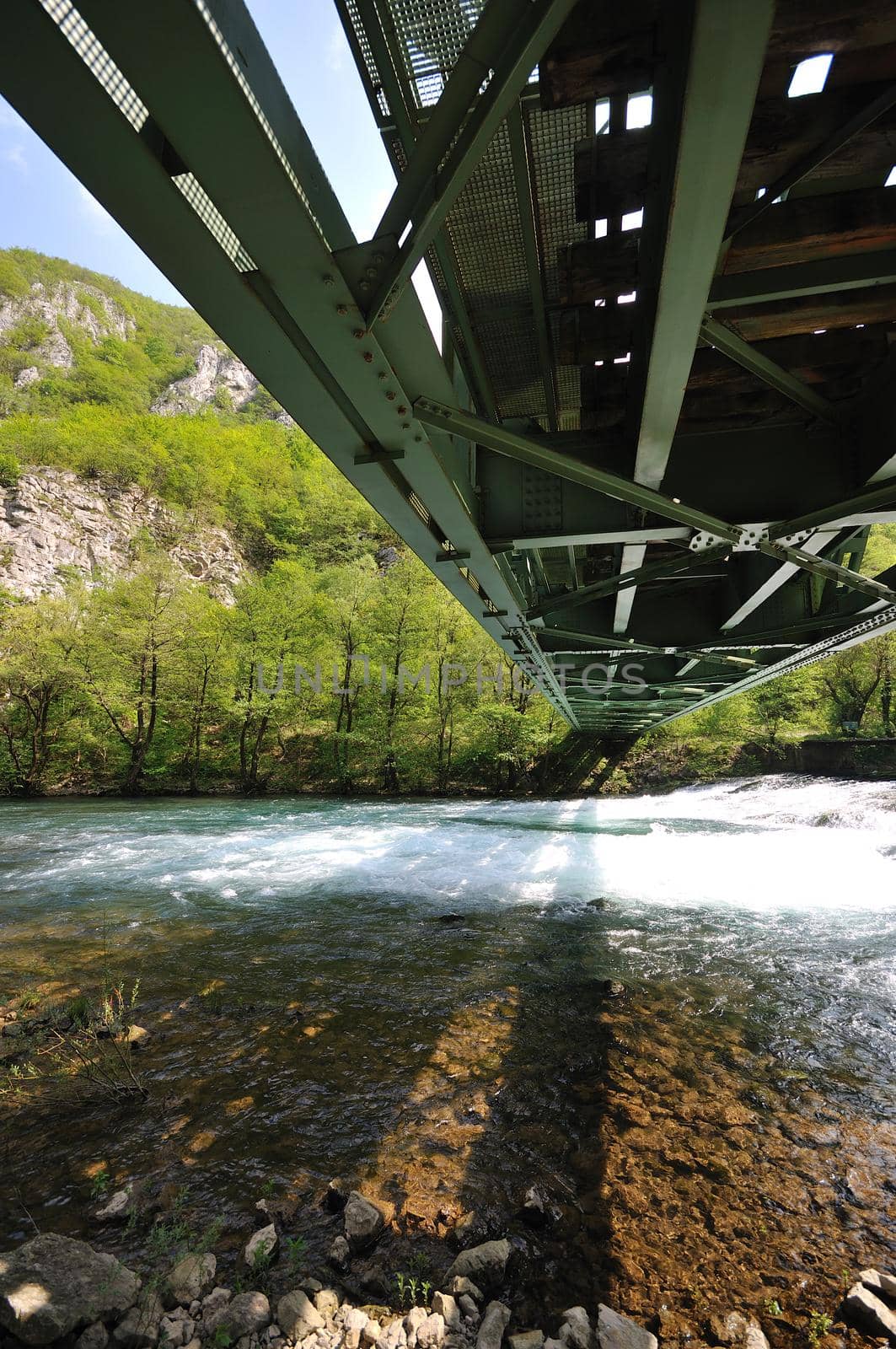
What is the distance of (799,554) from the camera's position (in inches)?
148

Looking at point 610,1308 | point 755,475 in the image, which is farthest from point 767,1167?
point 755,475

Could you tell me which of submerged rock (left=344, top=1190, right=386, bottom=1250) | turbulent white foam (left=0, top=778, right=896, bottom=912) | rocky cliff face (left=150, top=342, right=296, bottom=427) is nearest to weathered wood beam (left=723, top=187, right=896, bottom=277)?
submerged rock (left=344, top=1190, right=386, bottom=1250)

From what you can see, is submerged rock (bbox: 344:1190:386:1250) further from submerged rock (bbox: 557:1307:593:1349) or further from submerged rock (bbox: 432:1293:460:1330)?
submerged rock (bbox: 557:1307:593:1349)

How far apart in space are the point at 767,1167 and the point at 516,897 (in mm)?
5271

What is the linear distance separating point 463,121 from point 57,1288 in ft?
12.7

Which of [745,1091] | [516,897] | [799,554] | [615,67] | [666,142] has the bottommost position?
[516,897]

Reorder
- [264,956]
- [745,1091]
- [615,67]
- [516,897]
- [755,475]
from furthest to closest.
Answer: [516,897] < [264,956] < [755,475] < [745,1091] < [615,67]

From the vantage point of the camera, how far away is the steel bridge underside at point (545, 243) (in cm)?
115

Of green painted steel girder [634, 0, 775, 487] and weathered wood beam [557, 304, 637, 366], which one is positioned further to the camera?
weathered wood beam [557, 304, 637, 366]

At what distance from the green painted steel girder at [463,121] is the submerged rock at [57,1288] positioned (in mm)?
3388

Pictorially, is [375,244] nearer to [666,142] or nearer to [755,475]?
[666,142]

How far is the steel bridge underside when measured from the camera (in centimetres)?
115

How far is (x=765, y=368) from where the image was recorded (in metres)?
2.72

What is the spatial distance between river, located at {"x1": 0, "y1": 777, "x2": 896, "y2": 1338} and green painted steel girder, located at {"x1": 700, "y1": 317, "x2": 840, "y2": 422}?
3.85m
